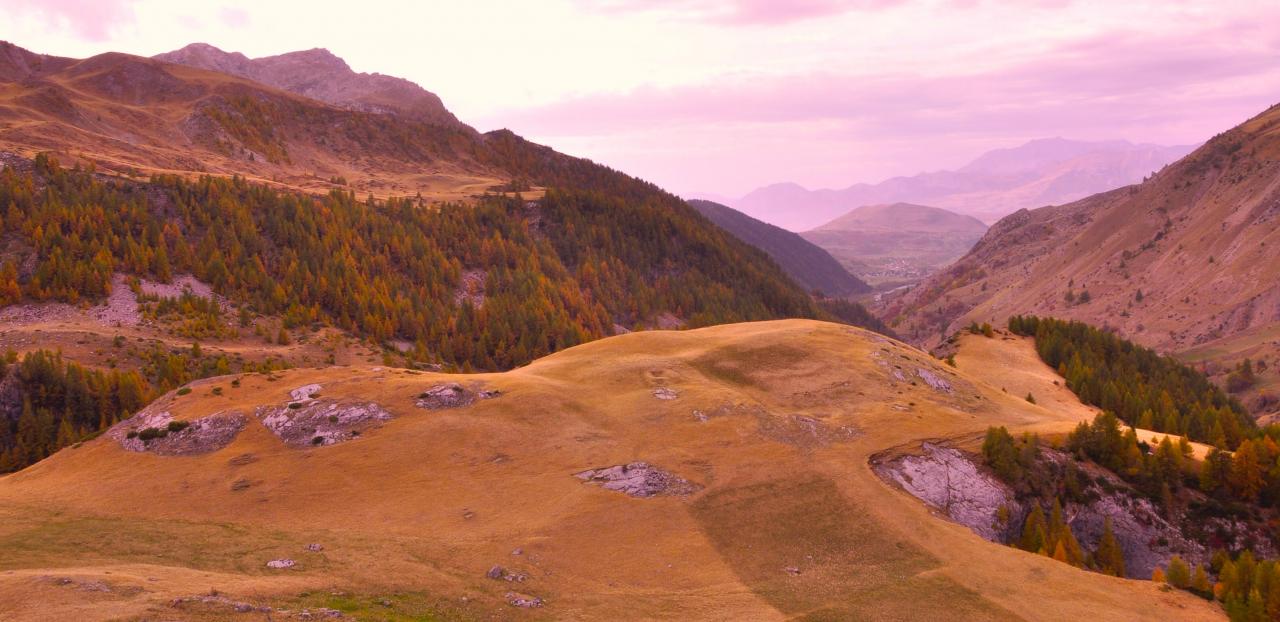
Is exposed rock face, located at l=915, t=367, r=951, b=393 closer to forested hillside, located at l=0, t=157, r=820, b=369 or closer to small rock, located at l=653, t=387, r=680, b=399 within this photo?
small rock, located at l=653, t=387, r=680, b=399

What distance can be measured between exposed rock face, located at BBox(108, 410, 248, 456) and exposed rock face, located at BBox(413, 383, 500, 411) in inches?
553

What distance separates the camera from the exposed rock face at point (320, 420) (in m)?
57.5

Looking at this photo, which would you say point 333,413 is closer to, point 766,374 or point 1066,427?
point 766,374

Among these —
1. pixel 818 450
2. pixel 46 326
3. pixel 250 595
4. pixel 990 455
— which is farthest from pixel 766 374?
pixel 46 326

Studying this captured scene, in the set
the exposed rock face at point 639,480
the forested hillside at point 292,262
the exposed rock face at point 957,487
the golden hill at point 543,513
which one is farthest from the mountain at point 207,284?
the exposed rock face at point 957,487

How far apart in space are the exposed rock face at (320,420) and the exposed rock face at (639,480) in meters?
19.1

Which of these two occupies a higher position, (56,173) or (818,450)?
(56,173)

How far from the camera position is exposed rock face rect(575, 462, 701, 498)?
51344 mm

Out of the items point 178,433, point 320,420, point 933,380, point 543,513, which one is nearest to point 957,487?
point 933,380

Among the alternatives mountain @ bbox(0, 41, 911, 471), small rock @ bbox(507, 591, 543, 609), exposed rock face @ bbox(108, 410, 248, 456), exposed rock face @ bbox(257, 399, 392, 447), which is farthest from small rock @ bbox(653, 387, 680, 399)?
mountain @ bbox(0, 41, 911, 471)

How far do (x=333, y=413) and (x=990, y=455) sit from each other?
54098 millimetres

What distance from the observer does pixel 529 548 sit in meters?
43.4

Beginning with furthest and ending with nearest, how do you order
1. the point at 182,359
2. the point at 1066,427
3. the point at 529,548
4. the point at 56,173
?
the point at 56,173, the point at 182,359, the point at 1066,427, the point at 529,548

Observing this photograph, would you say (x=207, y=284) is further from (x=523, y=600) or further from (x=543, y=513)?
(x=523, y=600)
